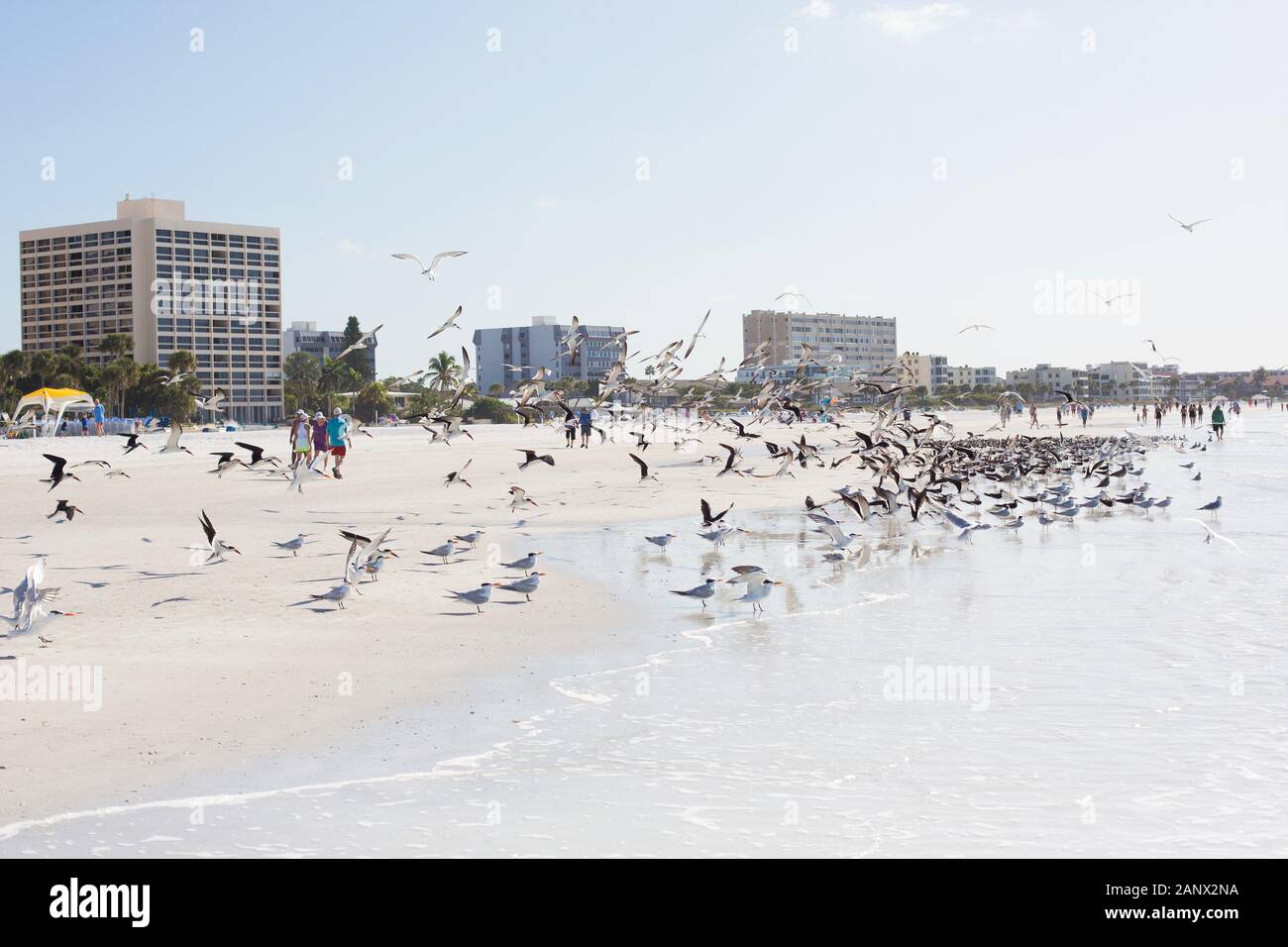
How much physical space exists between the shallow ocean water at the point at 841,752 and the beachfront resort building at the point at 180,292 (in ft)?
466

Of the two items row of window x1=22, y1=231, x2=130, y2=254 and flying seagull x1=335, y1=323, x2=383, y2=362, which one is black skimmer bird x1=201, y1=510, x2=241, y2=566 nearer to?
flying seagull x1=335, y1=323, x2=383, y2=362

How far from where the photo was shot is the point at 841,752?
23.3 feet

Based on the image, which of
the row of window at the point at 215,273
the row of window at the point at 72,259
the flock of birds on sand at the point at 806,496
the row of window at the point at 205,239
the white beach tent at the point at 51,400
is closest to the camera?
the flock of birds on sand at the point at 806,496

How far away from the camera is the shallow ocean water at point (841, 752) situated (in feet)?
18.7

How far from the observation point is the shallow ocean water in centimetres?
571

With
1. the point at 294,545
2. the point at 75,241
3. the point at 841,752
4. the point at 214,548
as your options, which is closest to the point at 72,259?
the point at 75,241

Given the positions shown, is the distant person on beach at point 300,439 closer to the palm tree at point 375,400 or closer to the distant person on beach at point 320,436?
the distant person on beach at point 320,436

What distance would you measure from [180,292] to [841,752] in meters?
151

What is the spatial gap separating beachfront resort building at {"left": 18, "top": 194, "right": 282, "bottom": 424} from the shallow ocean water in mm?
142006

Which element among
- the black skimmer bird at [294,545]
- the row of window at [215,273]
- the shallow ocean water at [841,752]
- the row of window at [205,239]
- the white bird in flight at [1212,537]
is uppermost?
the row of window at [205,239]

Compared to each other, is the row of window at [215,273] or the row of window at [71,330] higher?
the row of window at [215,273]

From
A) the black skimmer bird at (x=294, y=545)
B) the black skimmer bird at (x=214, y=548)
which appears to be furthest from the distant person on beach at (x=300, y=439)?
the black skimmer bird at (x=214, y=548)

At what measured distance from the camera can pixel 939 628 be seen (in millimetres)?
11039

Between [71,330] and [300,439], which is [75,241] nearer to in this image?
[71,330]
